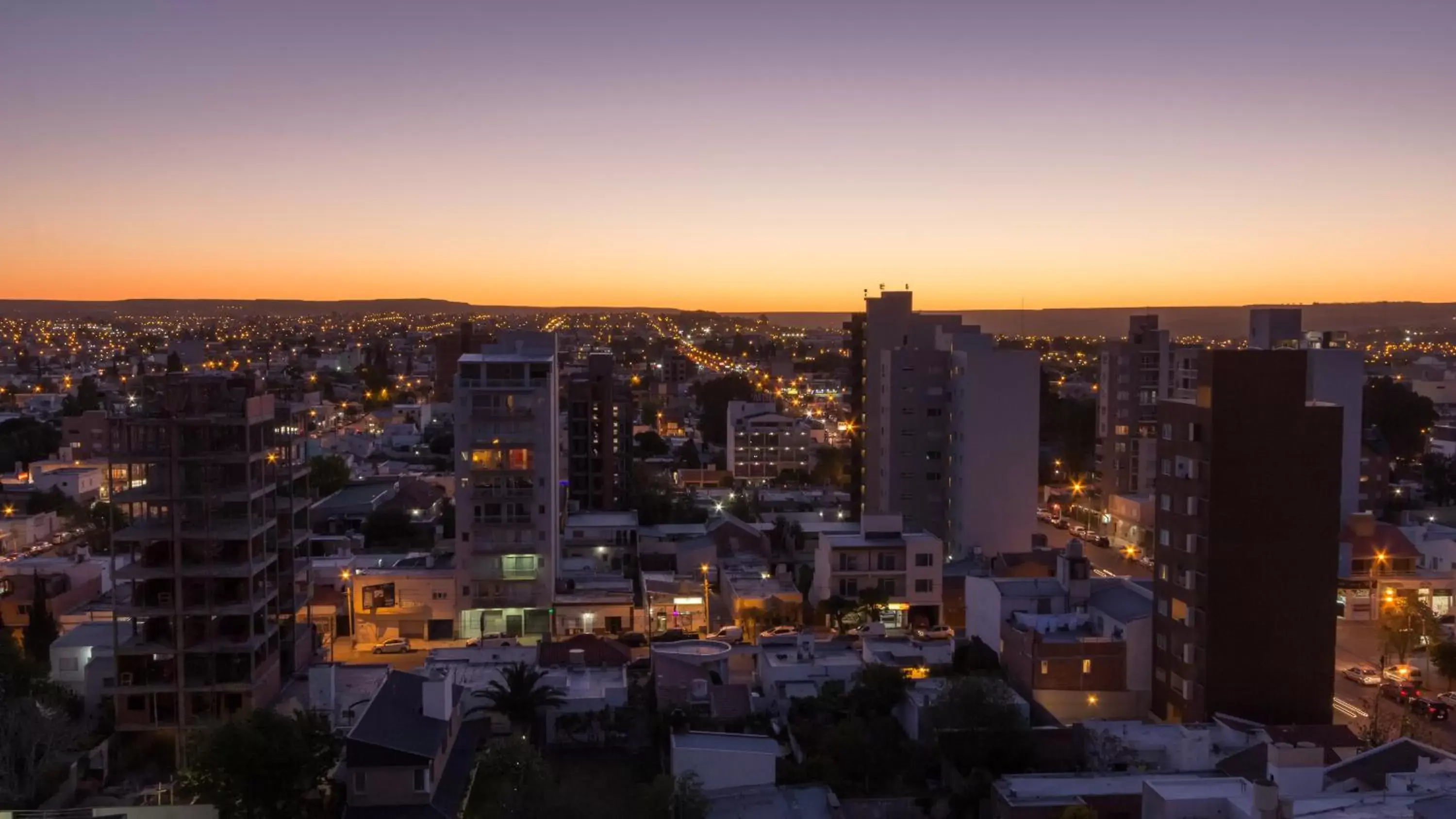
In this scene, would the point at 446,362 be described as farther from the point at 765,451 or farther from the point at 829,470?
the point at 829,470

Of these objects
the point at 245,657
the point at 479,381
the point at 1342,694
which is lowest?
the point at 1342,694

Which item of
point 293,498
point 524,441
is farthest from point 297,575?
point 524,441

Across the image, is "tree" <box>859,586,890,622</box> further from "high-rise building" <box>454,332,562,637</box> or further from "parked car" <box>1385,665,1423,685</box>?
"parked car" <box>1385,665,1423,685</box>

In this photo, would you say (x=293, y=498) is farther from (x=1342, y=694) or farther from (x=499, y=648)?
(x=1342, y=694)

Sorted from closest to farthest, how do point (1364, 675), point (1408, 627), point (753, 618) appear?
point (1364, 675) < point (1408, 627) < point (753, 618)

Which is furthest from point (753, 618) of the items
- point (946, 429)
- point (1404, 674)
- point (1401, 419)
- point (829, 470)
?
point (1401, 419)

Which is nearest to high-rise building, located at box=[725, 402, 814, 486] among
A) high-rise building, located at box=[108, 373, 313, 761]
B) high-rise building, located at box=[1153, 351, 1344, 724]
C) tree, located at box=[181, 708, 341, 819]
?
high-rise building, located at box=[108, 373, 313, 761]

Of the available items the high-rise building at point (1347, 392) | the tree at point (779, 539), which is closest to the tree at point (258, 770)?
the tree at point (779, 539)
